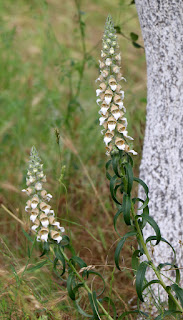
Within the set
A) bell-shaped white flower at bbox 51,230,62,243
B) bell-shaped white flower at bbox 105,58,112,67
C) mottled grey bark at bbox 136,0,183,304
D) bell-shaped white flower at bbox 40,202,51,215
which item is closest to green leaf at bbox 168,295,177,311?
mottled grey bark at bbox 136,0,183,304

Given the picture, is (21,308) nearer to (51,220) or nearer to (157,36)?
(51,220)

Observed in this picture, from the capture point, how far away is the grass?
8.17 ft

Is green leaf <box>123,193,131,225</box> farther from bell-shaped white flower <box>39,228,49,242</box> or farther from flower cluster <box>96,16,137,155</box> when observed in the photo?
bell-shaped white flower <box>39,228,49,242</box>

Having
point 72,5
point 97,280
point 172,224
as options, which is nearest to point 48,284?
point 97,280

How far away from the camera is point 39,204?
1928 millimetres

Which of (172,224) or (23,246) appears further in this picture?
(23,246)

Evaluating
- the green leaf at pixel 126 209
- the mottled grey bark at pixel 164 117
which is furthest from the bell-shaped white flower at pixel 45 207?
the mottled grey bark at pixel 164 117

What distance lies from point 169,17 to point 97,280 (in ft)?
5.09

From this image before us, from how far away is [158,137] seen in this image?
2.48 meters

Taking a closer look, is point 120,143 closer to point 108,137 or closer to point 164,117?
point 108,137

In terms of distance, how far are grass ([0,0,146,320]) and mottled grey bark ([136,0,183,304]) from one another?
36cm

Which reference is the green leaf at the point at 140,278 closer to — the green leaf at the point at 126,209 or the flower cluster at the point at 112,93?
the green leaf at the point at 126,209

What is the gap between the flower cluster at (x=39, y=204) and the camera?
189cm

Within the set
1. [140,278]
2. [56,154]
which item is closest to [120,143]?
[140,278]
